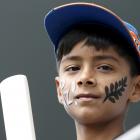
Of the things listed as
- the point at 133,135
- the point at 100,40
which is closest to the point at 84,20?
the point at 100,40

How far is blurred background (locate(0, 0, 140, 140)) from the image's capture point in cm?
184

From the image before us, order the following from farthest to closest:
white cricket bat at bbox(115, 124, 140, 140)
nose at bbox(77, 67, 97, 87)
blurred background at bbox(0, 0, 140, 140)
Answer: blurred background at bbox(0, 0, 140, 140), nose at bbox(77, 67, 97, 87), white cricket bat at bbox(115, 124, 140, 140)

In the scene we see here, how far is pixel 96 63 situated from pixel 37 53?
0.98 metres

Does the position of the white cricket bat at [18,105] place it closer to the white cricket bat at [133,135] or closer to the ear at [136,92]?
the ear at [136,92]

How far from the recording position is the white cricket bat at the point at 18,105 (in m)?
1.07

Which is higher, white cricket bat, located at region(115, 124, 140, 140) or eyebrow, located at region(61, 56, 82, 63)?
eyebrow, located at region(61, 56, 82, 63)

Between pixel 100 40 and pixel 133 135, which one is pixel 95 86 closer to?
pixel 100 40

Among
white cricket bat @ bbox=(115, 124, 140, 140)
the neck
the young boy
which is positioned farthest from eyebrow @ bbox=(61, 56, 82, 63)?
white cricket bat @ bbox=(115, 124, 140, 140)

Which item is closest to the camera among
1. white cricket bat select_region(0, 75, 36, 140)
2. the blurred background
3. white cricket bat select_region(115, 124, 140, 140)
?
white cricket bat select_region(115, 124, 140, 140)

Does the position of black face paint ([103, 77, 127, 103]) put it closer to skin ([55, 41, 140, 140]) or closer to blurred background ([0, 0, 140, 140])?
skin ([55, 41, 140, 140])

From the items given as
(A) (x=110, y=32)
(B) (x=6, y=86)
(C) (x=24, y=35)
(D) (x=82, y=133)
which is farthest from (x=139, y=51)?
(C) (x=24, y=35)

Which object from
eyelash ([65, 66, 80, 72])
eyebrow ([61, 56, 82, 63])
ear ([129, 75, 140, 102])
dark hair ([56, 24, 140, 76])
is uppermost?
dark hair ([56, 24, 140, 76])

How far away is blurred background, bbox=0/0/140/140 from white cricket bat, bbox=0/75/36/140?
794 millimetres

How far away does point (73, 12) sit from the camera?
99 cm
